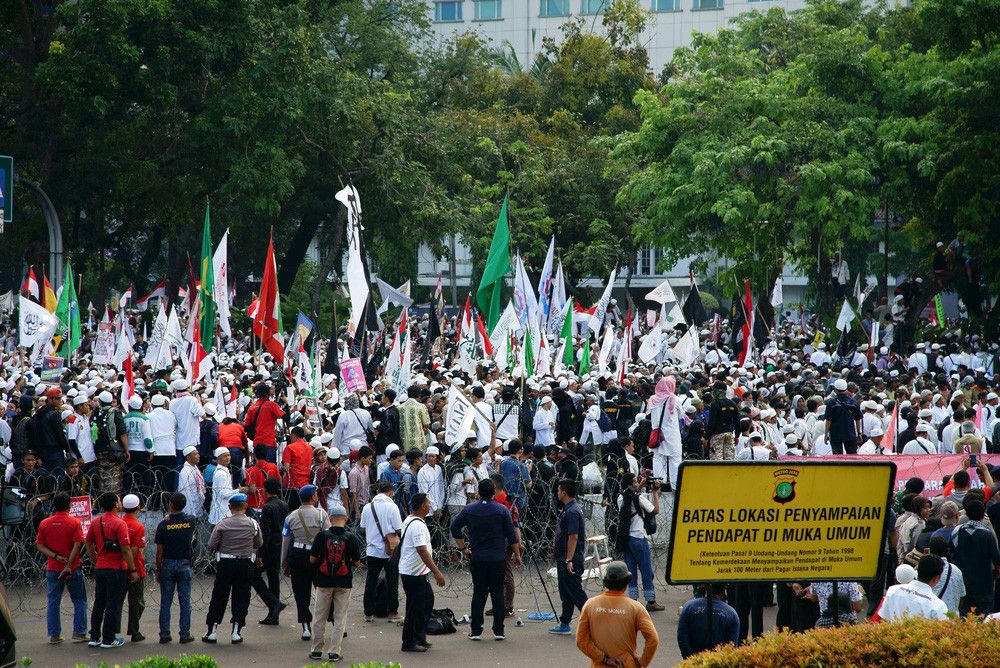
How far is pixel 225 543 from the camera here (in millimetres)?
12055

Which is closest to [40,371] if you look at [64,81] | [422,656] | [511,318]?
[511,318]

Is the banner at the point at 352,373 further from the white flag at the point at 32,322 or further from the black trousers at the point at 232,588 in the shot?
the white flag at the point at 32,322

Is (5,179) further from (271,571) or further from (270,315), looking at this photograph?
(271,571)

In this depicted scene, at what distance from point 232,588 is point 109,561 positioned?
1.13 m

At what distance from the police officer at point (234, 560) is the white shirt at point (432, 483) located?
2825mm

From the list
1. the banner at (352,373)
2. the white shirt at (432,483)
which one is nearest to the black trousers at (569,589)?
the white shirt at (432,483)

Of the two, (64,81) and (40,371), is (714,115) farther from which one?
(40,371)

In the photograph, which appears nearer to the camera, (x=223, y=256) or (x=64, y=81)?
(x=223, y=256)

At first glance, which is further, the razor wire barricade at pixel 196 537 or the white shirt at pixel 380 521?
the razor wire barricade at pixel 196 537

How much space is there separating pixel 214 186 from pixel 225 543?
2864 centimetres

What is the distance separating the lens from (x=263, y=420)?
56.2 ft

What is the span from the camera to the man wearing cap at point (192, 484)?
1460 centimetres

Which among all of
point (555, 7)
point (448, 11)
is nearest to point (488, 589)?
point (555, 7)

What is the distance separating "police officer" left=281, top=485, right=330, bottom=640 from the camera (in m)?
12.3
